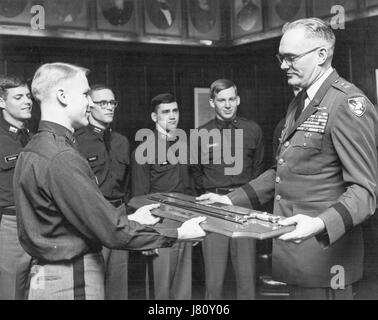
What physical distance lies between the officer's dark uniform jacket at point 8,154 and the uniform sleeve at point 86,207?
2.42 feet

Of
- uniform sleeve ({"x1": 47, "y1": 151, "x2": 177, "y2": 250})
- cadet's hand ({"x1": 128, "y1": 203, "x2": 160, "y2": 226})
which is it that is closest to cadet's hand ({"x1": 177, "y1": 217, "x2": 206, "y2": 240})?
uniform sleeve ({"x1": 47, "y1": 151, "x2": 177, "y2": 250})

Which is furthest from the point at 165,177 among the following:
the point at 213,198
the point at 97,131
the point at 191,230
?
the point at 191,230

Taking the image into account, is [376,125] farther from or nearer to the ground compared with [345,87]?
nearer to the ground

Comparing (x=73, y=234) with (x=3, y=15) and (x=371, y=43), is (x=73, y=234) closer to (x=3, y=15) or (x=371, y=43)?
(x=3, y=15)

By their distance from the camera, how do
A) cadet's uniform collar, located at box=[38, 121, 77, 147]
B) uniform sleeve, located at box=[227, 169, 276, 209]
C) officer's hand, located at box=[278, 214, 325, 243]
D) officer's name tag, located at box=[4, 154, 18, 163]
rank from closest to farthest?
officer's hand, located at box=[278, 214, 325, 243] < cadet's uniform collar, located at box=[38, 121, 77, 147] < uniform sleeve, located at box=[227, 169, 276, 209] < officer's name tag, located at box=[4, 154, 18, 163]

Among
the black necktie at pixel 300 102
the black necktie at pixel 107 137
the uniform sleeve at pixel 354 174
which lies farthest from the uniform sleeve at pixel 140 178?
the uniform sleeve at pixel 354 174

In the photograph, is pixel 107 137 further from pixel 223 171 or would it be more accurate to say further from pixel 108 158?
pixel 223 171

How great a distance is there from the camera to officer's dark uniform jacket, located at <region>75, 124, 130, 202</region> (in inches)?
101

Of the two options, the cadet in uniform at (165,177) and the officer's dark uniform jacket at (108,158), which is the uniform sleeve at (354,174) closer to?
the cadet in uniform at (165,177)

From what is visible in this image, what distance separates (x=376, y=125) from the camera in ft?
6.52

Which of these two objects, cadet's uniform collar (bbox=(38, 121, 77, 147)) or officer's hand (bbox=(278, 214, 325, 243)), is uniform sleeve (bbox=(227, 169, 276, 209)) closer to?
officer's hand (bbox=(278, 214, 325, 243))

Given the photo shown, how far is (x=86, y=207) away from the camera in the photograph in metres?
1.84
